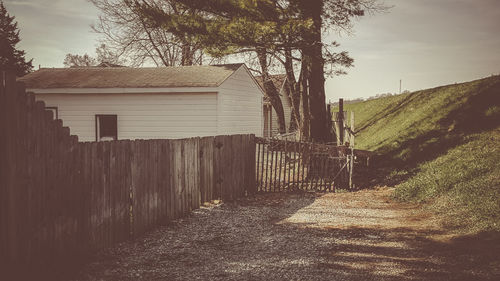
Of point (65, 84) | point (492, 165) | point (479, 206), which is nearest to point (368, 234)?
point (479, 206)

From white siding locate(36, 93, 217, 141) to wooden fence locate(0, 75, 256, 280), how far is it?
774 centimetres

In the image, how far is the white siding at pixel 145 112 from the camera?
1650 centimetres

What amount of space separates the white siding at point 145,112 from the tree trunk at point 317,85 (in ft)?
13.2

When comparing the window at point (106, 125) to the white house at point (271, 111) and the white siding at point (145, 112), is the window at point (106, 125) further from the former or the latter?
the white house at point (271, 111)

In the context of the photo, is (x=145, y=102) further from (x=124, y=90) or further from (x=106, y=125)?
(x=106, y=125)

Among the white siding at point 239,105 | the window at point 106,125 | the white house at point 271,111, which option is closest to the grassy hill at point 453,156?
the white siding at point 239,105

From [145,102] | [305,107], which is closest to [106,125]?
[145,102]

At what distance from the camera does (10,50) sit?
143ft

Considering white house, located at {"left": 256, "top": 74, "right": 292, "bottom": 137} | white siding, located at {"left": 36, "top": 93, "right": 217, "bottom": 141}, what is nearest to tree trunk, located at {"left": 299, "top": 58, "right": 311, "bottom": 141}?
white siding, located at {"left": 36, "top": 93, "right": 217, "bottom": 141}

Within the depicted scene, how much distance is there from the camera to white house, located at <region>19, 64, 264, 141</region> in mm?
16469

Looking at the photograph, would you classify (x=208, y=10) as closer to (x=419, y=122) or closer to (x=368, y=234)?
(x=419, y=122)

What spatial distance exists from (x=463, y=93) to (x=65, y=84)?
1718 cm

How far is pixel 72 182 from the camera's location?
5527 mm

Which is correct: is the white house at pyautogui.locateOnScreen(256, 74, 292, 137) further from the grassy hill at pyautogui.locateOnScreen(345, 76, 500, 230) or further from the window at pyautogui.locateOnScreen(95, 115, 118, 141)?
the window at pyautogui.locateOnScreen(95, 115, 118, 141)
